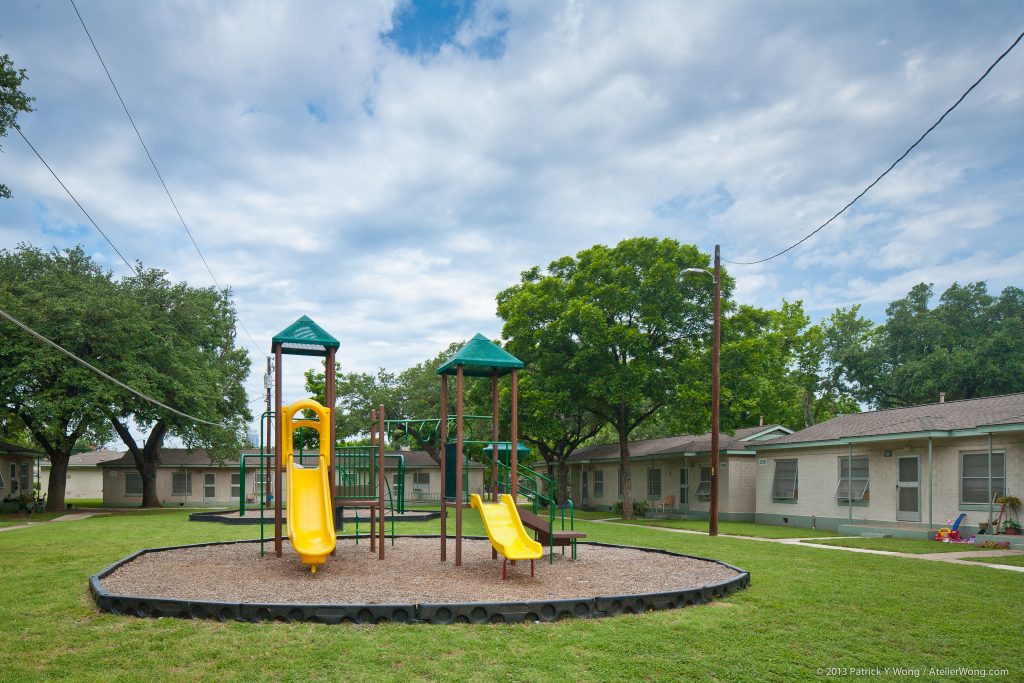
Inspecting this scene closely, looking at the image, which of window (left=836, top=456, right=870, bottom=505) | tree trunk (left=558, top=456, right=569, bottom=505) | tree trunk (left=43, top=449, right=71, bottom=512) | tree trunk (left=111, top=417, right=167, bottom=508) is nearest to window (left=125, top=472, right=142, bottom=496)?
tree trunk (left=111, top=417, right=167, bottom=508)

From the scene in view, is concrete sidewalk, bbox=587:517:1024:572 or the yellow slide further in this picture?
concrete sidewalk, bbox=587:517:1024:572

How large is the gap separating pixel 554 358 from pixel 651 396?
13.3 ft

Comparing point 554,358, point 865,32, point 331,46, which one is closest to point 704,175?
point 865,32

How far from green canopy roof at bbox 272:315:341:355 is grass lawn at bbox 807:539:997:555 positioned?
1241cm

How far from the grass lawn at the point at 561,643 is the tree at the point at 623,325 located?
60.2 feet

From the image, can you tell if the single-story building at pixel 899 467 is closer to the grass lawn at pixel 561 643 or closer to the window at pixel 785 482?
the window at pixel 785 482

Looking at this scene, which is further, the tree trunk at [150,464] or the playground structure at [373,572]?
the tree trunk at [150,464]

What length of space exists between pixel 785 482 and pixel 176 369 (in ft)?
82.2

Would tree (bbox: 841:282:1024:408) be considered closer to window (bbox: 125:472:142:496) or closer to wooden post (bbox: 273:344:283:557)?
wooden post (bbox: 273:344:283:557)

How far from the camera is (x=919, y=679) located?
598cm

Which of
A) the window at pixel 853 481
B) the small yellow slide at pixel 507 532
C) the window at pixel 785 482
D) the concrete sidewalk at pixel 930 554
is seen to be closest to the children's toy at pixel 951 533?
the concrete sidewalk at pixel 930 554

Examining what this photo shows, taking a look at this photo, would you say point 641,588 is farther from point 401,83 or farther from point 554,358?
point 554,358

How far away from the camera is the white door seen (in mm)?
19691

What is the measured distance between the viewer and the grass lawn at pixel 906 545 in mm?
15891
